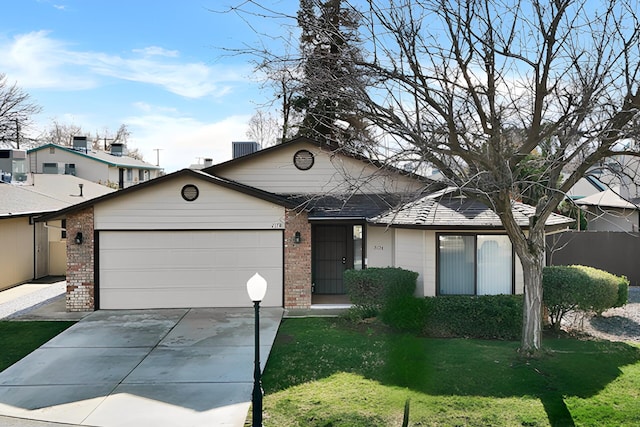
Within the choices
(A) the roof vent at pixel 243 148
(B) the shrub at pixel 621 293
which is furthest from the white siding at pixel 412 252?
(A) the roof vent at pixel 243 148

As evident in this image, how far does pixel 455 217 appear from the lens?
12.1m

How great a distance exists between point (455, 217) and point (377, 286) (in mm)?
2422

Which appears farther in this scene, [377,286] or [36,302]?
[36,302]

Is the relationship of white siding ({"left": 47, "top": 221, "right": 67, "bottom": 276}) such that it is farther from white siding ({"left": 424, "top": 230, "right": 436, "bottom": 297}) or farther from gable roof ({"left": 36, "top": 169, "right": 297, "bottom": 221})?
white siding ({"left": 424, "top": 230, "right": 436, "bottom": 297})

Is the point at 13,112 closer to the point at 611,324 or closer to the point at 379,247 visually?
the point at 379,247

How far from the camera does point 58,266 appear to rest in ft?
62.7

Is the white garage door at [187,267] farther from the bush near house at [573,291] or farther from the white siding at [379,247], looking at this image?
the bush near house at [573,291]

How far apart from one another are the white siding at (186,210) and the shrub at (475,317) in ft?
15.6

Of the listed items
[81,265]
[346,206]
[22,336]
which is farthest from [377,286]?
[22,336]

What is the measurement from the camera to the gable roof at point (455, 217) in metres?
11.7

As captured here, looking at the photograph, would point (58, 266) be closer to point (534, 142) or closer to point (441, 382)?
point (441, 382)

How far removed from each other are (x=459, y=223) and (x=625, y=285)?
4258 millimetres

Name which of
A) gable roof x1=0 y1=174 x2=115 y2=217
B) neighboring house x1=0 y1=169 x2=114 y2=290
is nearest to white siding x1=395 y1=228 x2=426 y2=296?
neighboring house x1=0 y1=169 x2=114 y2=290

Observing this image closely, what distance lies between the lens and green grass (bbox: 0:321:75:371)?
9.82 m
